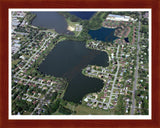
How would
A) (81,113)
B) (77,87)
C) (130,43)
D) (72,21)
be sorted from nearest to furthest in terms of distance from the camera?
1. (81,113)
2. (77,87)
3. (130,43)
4. (72,21)

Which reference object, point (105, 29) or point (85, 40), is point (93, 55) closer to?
point (85, 40)

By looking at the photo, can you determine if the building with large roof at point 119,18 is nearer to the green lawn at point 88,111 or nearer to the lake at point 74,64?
the lake at point 74,64

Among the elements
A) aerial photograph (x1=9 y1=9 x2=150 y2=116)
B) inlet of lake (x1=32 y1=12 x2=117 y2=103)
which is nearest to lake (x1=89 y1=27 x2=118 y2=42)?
aerial photograph (x1=9 y1=9 x2=150 y2=116)

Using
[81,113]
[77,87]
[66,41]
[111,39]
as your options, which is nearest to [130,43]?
[111,39]

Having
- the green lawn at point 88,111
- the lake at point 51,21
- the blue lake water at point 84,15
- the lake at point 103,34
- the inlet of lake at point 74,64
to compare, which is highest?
the blue lake water at point 84,15

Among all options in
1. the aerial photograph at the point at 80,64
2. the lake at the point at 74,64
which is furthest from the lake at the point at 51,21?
the lake at the point at 74,64

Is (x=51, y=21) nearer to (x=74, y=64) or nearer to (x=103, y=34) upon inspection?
(x=103, y=34)

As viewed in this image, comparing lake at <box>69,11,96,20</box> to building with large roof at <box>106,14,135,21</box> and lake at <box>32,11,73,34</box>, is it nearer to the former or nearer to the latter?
lake at <box>32,11,73,34</box>

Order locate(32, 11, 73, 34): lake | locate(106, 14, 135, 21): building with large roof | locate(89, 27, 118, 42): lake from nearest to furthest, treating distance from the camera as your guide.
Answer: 1. locate(89, 27, 118, 42): lake
2. locate(32, 11, 73, 34): lake
3. locate(106, 14, 135, 21): building with large roof

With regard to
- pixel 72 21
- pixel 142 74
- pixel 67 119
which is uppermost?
pixel 72 21
